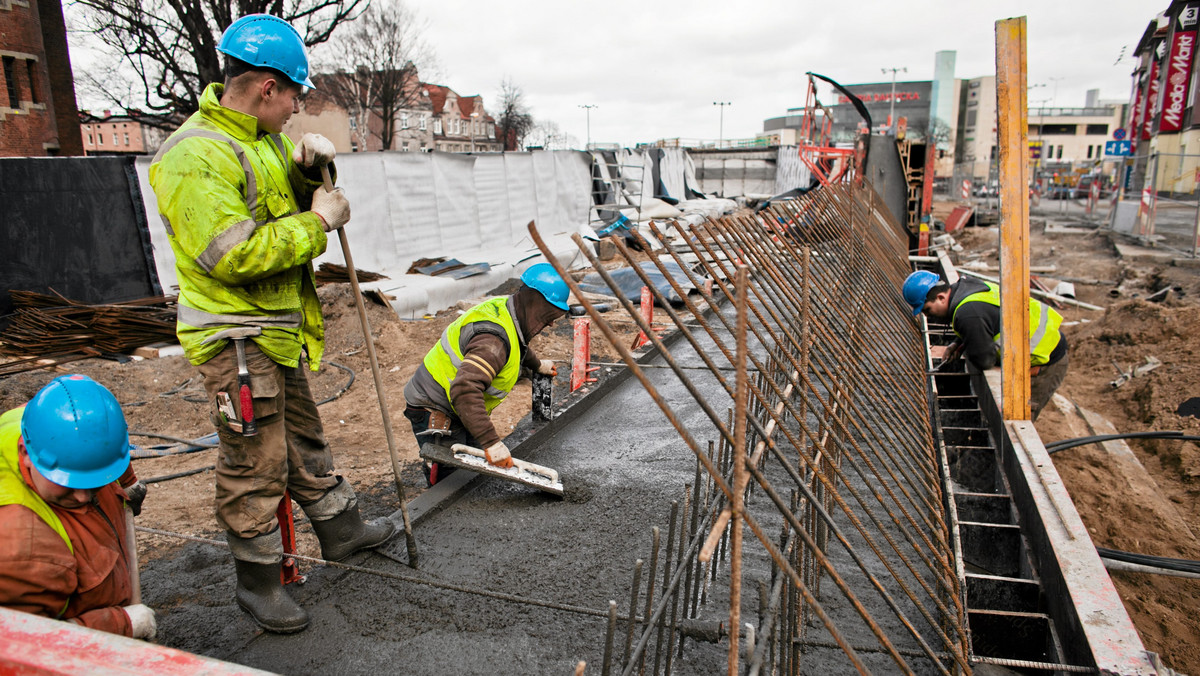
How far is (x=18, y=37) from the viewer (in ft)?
61.4

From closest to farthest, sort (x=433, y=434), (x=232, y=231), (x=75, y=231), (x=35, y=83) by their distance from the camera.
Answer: (x=232, y=231) → (x=433, y=434) → (x=75, y=231) → (x=35, y=83)

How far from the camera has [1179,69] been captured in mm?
28359

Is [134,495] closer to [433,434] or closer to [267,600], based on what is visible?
[267,600]

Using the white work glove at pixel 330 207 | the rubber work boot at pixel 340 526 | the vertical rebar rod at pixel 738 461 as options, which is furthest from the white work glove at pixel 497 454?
the vertical rebar rod at pixel 738 461

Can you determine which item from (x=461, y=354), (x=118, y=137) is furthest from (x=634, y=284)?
(x=118, y=137)

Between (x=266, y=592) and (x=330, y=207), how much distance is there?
147 centimetres

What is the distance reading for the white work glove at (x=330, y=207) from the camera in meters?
2.64

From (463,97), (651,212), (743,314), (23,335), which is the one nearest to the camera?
(743,314)

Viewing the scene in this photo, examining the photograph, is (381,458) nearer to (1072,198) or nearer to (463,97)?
(1072,198)

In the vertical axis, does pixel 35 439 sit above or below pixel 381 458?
above

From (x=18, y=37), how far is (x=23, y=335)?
54.6 feet

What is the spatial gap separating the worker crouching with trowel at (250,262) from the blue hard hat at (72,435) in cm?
34

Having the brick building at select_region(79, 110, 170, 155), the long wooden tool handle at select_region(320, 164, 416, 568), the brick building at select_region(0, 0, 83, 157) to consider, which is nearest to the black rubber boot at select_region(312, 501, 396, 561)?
the long wooden tool handle at select_region(320, 164, 416, 568)

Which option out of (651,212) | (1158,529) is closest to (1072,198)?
(651,212)
